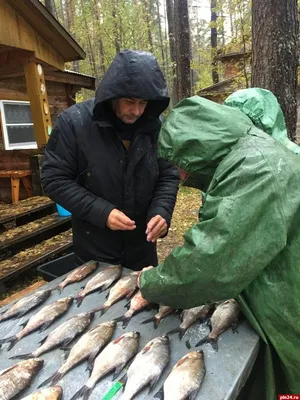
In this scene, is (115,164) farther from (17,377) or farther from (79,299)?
(17,377)

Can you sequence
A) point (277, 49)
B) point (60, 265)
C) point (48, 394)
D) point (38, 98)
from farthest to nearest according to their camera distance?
point (38, 98) → point (277, 49) → point (60, 265) → point (48, 394)

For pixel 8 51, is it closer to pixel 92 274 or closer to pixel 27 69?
pixel 27 69

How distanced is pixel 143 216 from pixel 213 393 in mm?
1609

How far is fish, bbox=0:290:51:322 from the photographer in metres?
2.06

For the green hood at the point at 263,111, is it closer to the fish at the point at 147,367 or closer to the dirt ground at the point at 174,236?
the fish at the point at 147,367

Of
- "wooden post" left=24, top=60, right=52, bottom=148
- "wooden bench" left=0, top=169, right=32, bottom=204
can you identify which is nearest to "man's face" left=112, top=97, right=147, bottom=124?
"wooden post" left=24, top=60, right=52, bottom=148

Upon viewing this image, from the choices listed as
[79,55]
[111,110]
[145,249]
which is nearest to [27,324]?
[145,249]

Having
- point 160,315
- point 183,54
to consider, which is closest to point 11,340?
point 160,315

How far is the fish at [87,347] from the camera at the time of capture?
158 cm

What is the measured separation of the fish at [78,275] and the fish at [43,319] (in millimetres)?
200

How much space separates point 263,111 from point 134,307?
2117mm

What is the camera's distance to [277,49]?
5.09 m

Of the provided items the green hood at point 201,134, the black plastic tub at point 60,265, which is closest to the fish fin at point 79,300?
the black plastic tub at point 60,265

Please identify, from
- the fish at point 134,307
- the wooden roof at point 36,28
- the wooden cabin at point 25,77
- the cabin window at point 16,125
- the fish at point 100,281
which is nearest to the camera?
the fish at point 134,307
